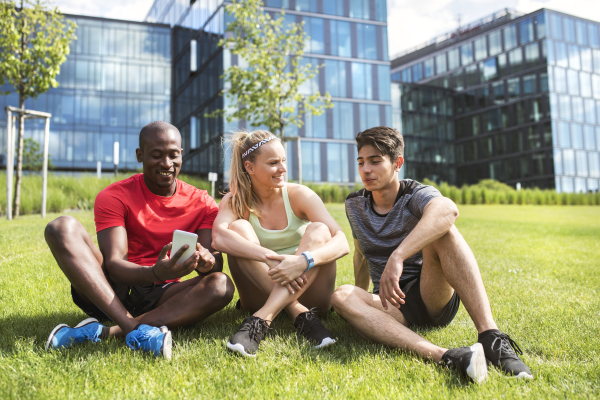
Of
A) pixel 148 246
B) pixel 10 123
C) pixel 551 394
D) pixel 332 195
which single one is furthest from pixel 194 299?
pixel 332 195

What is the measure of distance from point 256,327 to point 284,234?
0.87 meters

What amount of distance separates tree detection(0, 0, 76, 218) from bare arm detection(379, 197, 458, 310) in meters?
10.1

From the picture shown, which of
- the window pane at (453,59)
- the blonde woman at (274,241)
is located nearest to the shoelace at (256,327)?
the blonde woman at (274,241)

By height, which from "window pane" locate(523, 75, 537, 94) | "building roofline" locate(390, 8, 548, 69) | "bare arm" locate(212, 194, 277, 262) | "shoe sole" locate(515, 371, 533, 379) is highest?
"building roofline" locate(390, 8, 548, 69)

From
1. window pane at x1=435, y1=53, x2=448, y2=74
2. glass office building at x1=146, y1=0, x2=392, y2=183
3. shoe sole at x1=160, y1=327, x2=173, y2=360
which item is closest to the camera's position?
shoe sole at x1=160, y1=327, x2=173, y2=360

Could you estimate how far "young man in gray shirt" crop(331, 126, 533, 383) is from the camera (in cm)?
257

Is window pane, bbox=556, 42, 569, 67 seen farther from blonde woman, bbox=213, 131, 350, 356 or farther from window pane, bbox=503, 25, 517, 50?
blonde woman, bbox=213, 131, 350, 356

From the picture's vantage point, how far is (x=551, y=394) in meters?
2.20

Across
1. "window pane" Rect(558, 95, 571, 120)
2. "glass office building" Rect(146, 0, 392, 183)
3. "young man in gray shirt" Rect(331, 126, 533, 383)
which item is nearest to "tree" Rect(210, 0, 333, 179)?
"young man in gray shirt" Rect(331, 126, 533, 383)

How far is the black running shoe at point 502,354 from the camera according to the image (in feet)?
7.88

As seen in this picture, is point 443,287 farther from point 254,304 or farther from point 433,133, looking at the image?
point 433,133

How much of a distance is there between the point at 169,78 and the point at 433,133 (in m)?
23.9

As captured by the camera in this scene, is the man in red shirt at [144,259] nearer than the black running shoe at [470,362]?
No

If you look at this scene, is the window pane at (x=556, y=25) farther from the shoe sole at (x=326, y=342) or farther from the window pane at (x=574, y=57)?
the shoe sole at (x=326, y=342)
